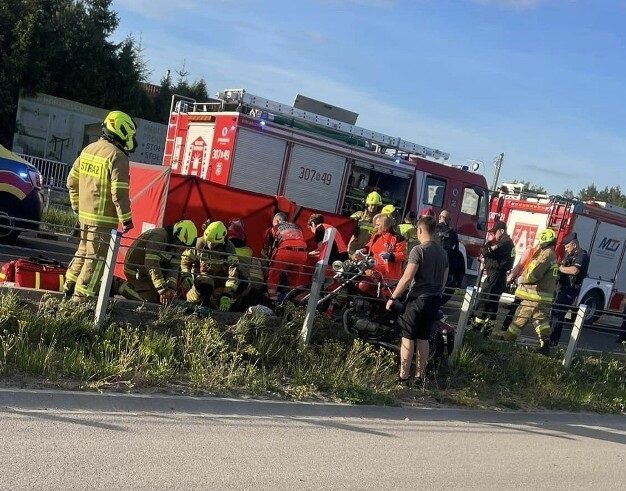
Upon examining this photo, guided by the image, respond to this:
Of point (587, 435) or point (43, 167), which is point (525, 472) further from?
point (43, 167)

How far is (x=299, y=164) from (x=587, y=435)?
7410 mm

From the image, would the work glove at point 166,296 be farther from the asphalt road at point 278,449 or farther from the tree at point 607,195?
the tree at point 607,195

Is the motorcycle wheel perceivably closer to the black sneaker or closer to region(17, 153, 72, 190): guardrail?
the black sneaker

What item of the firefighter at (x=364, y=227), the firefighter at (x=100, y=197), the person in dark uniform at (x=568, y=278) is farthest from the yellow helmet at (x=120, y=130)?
the person in dark uniform at (x=568, y=278)

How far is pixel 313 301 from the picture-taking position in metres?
7.20

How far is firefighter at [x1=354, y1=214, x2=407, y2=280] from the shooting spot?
26.7 feet

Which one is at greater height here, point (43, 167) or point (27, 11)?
point (27, 11)

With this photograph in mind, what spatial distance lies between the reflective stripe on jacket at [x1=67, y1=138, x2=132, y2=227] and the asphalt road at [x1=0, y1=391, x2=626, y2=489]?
218 cm

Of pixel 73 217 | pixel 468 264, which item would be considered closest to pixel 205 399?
pixel 468 264

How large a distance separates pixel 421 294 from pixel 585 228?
1077 cm

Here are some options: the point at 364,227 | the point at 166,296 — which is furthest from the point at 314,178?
the point at 166,296

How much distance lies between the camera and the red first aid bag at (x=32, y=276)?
22.8 feet

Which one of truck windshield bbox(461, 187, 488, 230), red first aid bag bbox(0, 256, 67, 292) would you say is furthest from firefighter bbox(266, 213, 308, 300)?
truck windshield bbox(461, 187, 488, 230)

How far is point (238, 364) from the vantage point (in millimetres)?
6504
